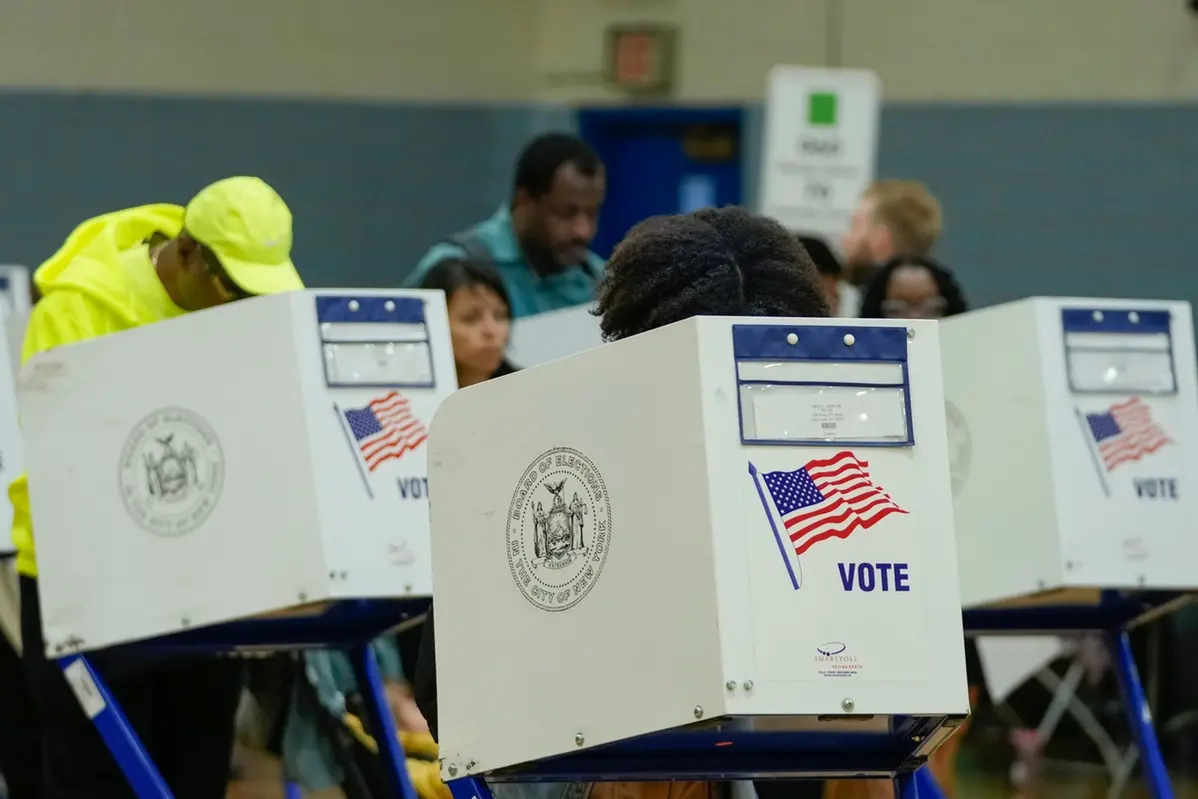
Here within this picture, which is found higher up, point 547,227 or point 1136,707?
point 547,227

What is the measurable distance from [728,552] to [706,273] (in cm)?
30

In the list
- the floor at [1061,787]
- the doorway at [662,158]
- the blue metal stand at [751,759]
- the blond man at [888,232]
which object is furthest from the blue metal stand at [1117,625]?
the doorway at [662,158]

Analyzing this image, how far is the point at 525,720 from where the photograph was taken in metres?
2.18

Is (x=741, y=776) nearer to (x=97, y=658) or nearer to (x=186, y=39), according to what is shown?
(x=97, y=658)

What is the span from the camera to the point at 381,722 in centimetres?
359

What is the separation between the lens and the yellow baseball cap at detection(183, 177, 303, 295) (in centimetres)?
356

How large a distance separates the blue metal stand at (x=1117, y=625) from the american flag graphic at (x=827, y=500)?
6.12 feet

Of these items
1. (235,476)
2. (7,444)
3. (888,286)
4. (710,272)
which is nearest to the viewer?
(710,272)

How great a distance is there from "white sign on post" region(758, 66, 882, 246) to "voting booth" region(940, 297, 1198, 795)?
3118 millimetres

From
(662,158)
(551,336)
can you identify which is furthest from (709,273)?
(662,158)

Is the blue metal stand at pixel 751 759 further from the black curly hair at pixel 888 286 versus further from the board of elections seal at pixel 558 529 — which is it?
the black curly hair at pixel 888 286

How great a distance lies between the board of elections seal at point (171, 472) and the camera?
333 centimetres

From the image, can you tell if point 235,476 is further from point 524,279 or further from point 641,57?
point 641,57

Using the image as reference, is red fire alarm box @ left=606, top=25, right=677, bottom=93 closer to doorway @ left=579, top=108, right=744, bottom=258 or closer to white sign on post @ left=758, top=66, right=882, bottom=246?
doorway @ left=579, top=108, right=744, bottom=258
